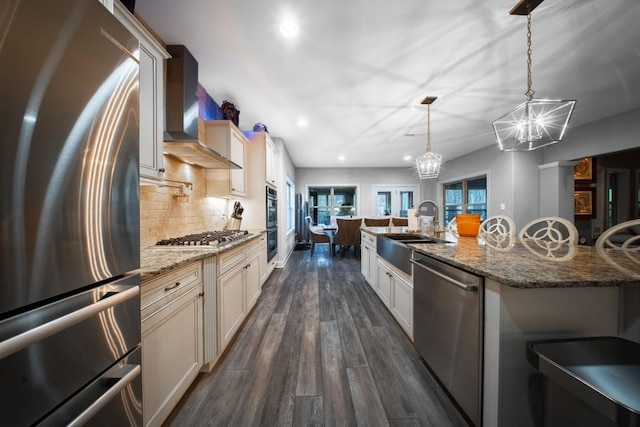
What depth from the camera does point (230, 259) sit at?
5.98 ft

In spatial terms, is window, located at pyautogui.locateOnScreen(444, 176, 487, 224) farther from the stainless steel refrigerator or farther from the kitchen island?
the stainless steel refrigerator

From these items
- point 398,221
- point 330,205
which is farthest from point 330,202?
point 398,221

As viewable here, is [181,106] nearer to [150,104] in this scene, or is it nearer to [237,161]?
[150,104]

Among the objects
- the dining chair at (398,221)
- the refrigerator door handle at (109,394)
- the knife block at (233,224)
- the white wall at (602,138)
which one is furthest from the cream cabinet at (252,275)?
the white wall at (602,138)

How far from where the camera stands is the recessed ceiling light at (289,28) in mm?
1649

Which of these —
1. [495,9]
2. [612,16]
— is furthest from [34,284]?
[612,16]

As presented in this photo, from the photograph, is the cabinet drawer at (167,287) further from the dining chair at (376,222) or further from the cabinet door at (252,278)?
the dining chair at (376,222)

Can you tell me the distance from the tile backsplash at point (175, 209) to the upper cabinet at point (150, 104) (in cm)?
31

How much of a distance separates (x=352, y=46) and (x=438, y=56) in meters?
0.83

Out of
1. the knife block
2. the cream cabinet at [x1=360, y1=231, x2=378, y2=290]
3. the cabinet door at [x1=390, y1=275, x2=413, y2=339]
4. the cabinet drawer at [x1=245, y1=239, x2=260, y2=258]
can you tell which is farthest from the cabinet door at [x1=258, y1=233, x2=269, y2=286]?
the cabinet door at [x1=390, y1=275, x2=413, y2=339]

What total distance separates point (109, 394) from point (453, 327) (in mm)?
1498

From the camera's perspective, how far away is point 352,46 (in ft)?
6.26

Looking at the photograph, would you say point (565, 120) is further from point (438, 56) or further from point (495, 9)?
point (438, 56)

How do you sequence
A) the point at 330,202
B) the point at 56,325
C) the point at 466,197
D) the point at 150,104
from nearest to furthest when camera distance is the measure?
1. the point at 56,325
2. the point at 150,104
3. the point at 466,197
4. the point at 330,202
